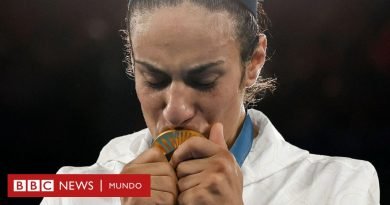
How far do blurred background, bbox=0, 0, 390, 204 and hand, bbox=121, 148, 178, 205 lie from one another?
0.57 meters

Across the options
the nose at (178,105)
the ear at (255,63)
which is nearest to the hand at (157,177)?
the nose at (178,105)

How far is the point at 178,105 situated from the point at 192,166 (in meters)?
0.17

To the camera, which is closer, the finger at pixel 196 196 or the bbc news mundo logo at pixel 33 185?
the finger at pixel 196 196

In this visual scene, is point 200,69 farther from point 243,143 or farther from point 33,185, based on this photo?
point 33,185

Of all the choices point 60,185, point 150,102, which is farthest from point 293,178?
point 60,185

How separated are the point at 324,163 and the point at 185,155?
0.42 metres

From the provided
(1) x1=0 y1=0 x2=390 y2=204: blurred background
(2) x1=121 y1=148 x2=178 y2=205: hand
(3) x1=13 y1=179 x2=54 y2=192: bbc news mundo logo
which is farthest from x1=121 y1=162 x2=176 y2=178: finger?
(1) x1=0 y1=0 x2=390 y2=204: blurred background

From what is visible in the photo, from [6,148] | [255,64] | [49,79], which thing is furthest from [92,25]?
[255,64]

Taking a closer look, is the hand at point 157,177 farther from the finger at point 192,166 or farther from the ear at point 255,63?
the ear at point 255,63

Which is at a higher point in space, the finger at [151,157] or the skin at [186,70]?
the skin at [186,70]

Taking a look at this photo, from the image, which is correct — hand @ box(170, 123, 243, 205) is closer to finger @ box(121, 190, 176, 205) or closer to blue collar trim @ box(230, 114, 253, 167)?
finger @ box(121, 190, 176, 205)

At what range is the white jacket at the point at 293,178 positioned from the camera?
104 cm

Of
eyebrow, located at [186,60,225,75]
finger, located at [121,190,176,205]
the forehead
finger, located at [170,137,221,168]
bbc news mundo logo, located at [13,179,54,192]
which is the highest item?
the forehead

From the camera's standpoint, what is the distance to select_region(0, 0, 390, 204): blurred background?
1361mm
